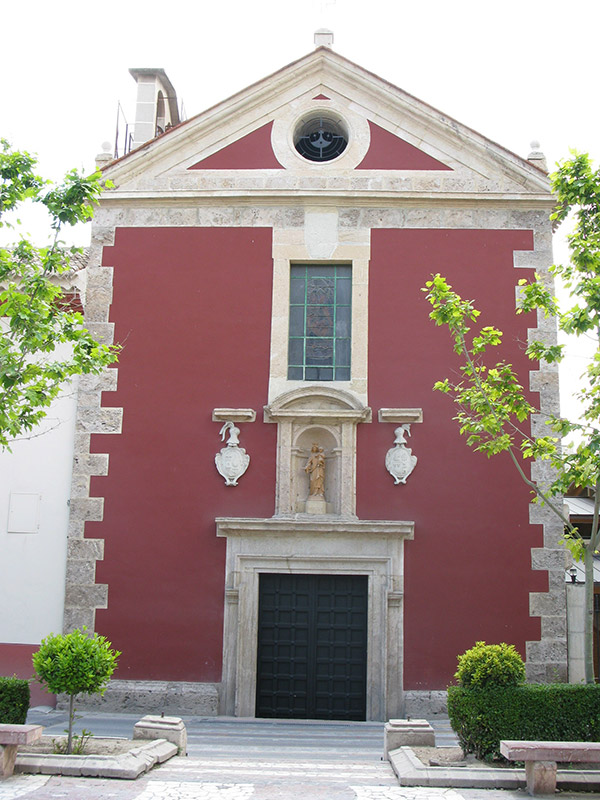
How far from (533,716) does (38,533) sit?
6582 millimetres

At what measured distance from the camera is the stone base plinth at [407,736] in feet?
28.2

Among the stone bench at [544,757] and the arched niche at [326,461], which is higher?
the arched niche at [326,461]

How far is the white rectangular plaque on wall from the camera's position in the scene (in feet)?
37.9

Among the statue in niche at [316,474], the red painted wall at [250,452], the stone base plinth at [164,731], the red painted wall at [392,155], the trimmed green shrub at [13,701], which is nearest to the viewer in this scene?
the trimmed green shrub at [13,701]

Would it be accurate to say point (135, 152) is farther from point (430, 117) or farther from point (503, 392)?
point (503, 392)

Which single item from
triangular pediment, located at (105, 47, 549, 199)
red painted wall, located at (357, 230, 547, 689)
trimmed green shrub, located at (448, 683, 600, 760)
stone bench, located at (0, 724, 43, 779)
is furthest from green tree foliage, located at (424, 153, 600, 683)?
stone bench, located at (0, 724, 43, 779)

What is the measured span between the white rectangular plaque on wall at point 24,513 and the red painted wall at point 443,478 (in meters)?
4.15

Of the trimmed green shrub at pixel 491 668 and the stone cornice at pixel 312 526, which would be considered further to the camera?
the stone cornice at pixel 312 526

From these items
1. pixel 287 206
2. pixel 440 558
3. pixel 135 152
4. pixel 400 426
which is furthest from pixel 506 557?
pixel 135 152

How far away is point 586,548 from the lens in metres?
8.75

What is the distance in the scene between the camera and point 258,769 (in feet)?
26.1

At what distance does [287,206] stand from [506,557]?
5397mm

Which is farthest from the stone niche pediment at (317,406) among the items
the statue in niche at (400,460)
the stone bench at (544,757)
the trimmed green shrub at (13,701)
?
the stone bench at (544,757)

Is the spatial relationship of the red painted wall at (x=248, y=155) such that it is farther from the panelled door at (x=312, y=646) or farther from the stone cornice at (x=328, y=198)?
the panelled door at (x=312, y=646)
